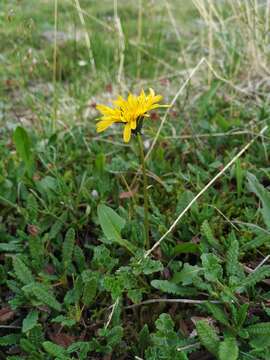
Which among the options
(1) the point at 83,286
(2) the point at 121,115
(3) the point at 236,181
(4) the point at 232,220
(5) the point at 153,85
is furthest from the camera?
(5) the point at 153,85

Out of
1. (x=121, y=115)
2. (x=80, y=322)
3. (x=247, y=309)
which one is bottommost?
(x=80, y=322)

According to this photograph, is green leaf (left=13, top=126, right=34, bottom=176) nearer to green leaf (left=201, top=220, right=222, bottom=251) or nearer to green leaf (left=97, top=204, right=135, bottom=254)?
green leaf (left=97, top=204, right=135, bottom=254)

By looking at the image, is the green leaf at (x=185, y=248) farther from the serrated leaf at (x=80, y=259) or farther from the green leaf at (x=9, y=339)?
the green leaf at (x=9, y=339)

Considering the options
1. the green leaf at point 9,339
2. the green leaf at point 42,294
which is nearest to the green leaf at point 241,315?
the green leaf at point 42,294

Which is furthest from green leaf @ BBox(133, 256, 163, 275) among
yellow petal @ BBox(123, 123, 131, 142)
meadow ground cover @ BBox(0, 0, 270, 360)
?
yellow petal @ BBox(123, 123, 131, 142)

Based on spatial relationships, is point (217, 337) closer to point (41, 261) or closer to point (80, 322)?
point (80, 322)

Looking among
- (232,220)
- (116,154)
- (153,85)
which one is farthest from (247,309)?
(153,85)

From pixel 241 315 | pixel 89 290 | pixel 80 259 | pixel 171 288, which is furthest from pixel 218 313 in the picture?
pixel 80 259
